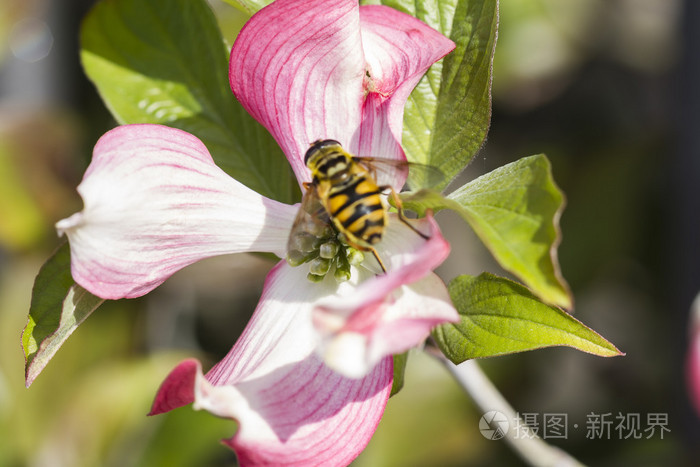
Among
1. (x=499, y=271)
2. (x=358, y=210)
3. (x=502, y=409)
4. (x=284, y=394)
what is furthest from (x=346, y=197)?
(x=499, y=271)

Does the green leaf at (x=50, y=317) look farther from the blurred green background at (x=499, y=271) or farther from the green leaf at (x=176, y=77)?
the blurred green background at (x=499, y=271)

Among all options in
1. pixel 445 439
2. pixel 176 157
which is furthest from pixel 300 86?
pixel 445 439

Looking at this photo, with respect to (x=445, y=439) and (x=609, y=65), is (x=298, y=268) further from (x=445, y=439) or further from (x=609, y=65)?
(x=609, y=65)

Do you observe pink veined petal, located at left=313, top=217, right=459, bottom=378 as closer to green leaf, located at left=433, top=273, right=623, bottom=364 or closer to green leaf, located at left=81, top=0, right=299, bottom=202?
green leaf, located at left=433, top=273, right=623, bottom=364

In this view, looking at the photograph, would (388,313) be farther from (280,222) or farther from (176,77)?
(176,77)

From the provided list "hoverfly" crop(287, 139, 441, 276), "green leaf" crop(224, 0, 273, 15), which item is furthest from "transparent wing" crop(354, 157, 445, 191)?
"green leaf" crop(224, 0, 273, 15)
